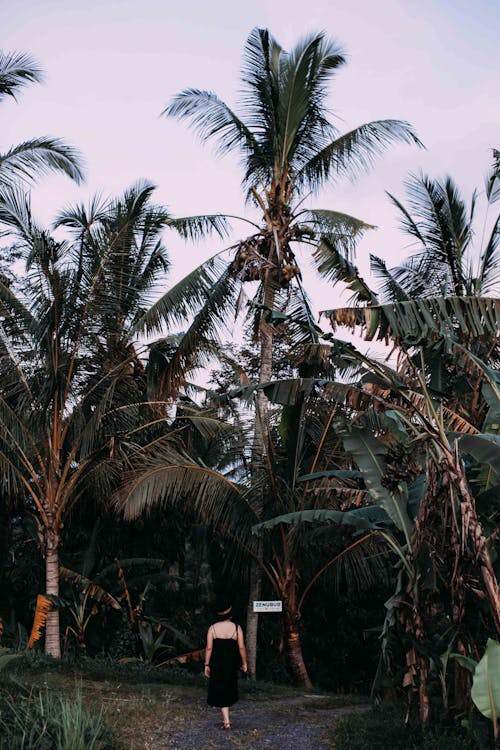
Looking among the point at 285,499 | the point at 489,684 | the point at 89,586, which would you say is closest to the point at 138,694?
the point at 285,499

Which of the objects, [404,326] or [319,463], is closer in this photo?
[404,326]

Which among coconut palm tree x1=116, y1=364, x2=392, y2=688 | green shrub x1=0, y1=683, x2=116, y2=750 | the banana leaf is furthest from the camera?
coconut palm tree x1=116, y1=364, x2=392, y2=688

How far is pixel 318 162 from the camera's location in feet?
48.3

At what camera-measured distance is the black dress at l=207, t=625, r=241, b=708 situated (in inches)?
303

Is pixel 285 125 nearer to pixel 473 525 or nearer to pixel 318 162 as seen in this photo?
pixel 318 162

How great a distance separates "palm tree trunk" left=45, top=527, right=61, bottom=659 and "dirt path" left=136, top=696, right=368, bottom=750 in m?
4.01

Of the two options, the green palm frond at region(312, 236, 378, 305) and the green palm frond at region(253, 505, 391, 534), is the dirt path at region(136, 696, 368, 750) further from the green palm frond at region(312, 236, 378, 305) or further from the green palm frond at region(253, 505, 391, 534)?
the green palm frond at region(312, 236, 378, 305)

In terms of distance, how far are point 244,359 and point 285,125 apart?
9.00 metres

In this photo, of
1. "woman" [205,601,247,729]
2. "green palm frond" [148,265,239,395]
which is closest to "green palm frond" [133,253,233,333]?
"green palm frond" [148,265,239,395]

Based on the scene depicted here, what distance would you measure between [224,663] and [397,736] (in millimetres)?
1826

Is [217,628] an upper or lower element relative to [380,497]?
lower

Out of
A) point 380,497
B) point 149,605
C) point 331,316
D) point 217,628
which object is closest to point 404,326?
point 331,316

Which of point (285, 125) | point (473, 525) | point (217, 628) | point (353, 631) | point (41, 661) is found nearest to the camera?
point (473, 525)

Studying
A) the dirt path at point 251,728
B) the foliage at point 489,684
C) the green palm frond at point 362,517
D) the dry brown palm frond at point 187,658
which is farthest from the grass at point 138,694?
the foliage at point 489,684
